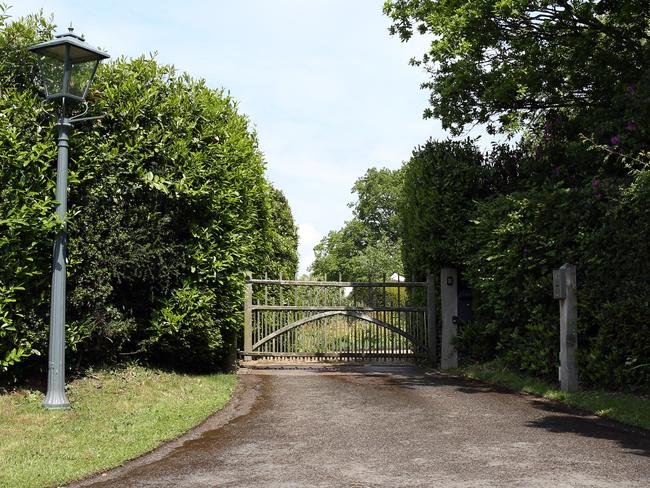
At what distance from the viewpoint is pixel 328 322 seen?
632 inches

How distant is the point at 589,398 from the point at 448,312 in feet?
18.1

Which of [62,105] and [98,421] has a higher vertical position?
[62,105]

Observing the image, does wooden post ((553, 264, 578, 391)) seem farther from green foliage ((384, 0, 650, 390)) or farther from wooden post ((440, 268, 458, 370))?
wooden post ((440, 268, 458, 370))

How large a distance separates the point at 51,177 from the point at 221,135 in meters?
3.11

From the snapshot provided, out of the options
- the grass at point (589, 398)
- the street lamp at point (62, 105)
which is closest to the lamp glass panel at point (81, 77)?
the street lamp at point (62, 105)

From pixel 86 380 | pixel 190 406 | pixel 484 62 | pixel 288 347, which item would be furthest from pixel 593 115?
pixel 86 380

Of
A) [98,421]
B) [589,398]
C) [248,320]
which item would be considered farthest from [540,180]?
[98,421]

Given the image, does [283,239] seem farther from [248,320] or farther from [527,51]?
[527,51]

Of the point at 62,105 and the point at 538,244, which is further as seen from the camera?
the point at 538,244

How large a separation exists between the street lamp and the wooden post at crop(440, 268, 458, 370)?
859cm

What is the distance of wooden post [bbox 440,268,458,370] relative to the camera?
14.4 metres

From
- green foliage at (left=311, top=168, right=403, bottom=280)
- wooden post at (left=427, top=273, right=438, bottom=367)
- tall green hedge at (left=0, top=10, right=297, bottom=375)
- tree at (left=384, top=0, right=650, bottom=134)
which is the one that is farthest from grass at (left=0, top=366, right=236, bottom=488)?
green foliage at (left=311, top=168, right=403, bottom=280)

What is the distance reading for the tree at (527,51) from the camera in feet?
41.3

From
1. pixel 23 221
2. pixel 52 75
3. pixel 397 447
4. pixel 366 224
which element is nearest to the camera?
→ pixel 397 447
